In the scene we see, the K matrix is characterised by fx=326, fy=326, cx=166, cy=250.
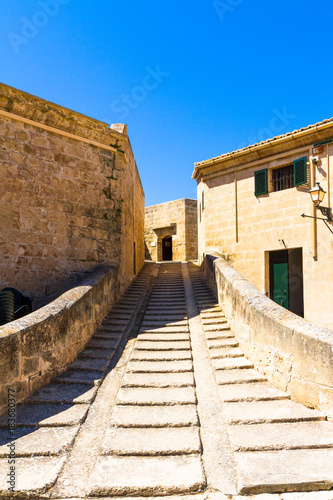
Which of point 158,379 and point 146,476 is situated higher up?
point 158,379

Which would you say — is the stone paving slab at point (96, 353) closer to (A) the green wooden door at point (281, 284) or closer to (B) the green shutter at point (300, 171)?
(A) the green wooden door at point (281, 284)

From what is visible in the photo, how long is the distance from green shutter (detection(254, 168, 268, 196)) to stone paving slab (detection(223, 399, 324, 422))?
7.13 m

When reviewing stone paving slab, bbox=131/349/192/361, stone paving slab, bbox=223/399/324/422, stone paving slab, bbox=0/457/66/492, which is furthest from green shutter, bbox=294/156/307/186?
stone paving slab, bbox=0/457/66/492

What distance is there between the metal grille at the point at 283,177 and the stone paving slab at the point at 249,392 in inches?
266

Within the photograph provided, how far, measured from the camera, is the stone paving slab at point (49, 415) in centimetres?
322

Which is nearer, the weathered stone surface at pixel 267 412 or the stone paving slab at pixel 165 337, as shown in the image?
the weathered stone surface at pixel 267 412

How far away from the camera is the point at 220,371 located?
4.36 m

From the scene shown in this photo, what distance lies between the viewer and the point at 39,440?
297cm

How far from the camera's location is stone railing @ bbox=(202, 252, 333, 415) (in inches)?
130

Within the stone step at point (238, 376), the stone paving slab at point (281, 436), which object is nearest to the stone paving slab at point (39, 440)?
the stone paving slab at point (281, 436)

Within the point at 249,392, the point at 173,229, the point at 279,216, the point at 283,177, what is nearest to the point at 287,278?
the point at 279,216

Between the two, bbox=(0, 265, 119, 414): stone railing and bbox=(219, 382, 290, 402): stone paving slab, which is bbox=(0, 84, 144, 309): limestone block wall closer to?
bbox=(0, 265, 119, 414): stone railing

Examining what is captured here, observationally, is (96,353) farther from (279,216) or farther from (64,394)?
(279,216)

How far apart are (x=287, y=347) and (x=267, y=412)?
747mm
